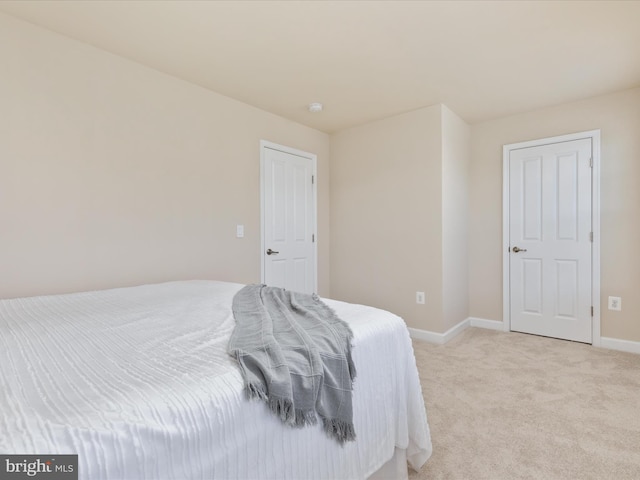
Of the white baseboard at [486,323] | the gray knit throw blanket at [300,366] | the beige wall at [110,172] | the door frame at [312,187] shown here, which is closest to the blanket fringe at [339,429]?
the gray knit throw blanket at [300,366]

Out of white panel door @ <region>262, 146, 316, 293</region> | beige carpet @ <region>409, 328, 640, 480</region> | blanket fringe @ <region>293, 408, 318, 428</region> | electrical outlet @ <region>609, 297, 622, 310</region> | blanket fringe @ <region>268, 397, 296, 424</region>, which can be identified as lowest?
beige carpet @ <region>409, 328, 640, 480</region>

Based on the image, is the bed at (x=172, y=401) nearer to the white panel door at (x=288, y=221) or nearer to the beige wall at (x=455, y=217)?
the white panel door at (x=288, y=221)

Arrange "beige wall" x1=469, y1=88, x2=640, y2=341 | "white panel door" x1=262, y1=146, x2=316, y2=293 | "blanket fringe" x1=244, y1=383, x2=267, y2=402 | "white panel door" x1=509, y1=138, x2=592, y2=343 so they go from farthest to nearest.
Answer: "white panel door" x1=262, y1=146, x2=316, y2=293, "white panel door" x1=509, y1=138, x2=592, y2=343, "beige wall" x1=469, y1=88, x2=640, y2=341, "blanket fringe" x1=244, y1=383, x2=267, y2=402

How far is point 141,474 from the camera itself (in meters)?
0.67

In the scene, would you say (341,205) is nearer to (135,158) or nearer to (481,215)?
(481,215)

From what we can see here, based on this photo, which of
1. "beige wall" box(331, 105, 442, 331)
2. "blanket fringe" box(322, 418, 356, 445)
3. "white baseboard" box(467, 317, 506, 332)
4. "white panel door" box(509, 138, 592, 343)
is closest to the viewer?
"blanket fringe" box(322, 418, 356, 445)

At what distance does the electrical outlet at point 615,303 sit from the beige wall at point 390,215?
151cm

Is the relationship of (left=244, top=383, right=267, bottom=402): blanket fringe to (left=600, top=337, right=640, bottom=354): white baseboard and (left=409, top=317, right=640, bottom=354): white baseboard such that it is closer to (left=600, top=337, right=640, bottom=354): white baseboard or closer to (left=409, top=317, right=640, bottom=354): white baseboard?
(left=409, top=317, right=640, bottom=354): white baseboard

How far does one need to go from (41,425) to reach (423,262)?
126 inches

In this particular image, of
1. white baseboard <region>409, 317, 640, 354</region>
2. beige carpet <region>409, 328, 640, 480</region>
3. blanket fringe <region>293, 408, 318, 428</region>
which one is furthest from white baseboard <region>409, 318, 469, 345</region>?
blanket fringe <region>293, 408, 318, 428</region>

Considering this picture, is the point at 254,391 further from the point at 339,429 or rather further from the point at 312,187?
the point at 312,187

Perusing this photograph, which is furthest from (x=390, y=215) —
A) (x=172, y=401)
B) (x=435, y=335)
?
(x=172, y=401)

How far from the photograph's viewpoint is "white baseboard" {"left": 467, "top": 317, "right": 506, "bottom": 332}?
3727 millimetres

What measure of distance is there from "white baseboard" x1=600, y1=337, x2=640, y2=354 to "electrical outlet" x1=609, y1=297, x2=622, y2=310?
0.94ft
